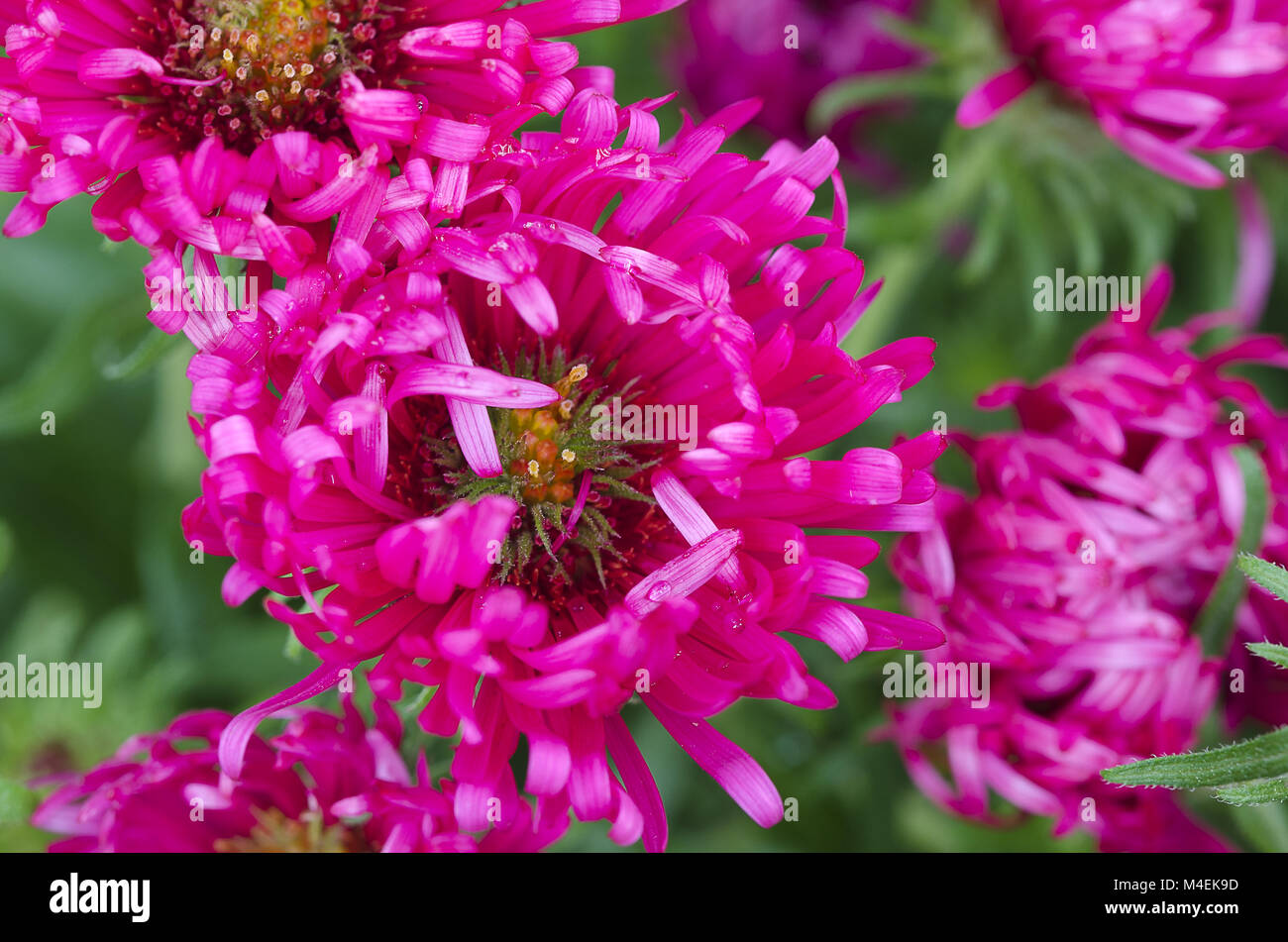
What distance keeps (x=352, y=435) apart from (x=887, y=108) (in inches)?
44.1

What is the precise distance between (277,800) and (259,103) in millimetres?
634

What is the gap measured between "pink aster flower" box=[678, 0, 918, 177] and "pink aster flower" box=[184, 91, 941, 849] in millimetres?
702

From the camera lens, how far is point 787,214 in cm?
97

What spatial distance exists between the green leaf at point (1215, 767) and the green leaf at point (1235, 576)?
25 centimetres

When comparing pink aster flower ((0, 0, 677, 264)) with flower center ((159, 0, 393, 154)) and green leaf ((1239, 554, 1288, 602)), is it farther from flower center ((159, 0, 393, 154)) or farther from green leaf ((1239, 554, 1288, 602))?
green leaf ((1239, 554, 1288, 602))

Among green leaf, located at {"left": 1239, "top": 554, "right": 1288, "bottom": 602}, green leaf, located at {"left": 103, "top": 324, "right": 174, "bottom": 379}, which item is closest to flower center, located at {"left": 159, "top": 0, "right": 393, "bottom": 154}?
green leaf, located at {"left": 103, "top": 324, "right": 174, "bottom": 379}

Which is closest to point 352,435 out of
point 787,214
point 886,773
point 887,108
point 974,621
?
point 787,214

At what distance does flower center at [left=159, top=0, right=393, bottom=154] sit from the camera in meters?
1.00

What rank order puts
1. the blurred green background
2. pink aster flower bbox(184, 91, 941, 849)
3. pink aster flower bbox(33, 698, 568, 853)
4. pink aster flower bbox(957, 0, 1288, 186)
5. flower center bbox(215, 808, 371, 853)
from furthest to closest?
the blurred green background
pink aster flower bbox(957, 0, 1288, 186)
flower center bbox(215, 808, 371, 853)
pink aster flower bbox(33, 698, 568, 853)
pink aster flower bbox(184, 91, 941, 849)

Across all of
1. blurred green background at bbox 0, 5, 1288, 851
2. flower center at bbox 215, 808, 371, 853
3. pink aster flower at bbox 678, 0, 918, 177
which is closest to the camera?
flower center at bbox 215, 808, 371, 853

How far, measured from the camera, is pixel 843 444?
5.25 feet

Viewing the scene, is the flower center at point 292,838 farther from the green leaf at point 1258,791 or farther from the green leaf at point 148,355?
the green leaf at point 1258,791

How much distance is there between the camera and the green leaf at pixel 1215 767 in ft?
2.97
